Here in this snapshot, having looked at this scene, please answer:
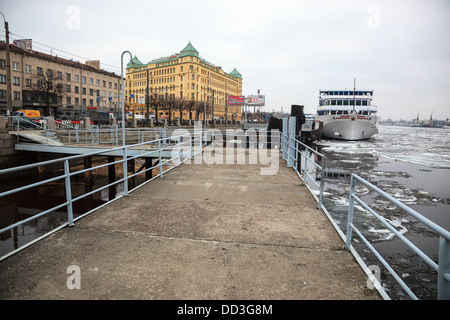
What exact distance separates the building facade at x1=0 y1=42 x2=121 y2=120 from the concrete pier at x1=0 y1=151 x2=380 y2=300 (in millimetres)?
44678

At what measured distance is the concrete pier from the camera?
2951 mm

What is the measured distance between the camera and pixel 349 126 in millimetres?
42188

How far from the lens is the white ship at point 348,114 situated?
41.9 m

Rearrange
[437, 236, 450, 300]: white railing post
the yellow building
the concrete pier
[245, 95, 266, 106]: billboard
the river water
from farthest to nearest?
the yellow building, [245, 95, 266, 106]: billboard, the river water, the concrete pier, [437, 236, 450, 300]: white railing post

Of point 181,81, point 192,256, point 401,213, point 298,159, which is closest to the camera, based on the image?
point 192,256

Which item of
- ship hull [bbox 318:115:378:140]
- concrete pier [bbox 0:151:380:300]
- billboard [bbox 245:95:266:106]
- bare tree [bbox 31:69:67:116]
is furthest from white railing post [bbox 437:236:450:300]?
billboard [bbox 245:95:266:106]

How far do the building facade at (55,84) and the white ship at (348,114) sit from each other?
123 ft

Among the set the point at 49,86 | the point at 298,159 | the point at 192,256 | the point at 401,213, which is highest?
the point at 49,86

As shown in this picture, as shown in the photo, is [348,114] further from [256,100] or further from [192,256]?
[192,256]

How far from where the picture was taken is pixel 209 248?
393cm

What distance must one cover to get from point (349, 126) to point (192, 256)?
43.6m

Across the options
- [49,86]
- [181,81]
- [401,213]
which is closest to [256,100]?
[49,86]

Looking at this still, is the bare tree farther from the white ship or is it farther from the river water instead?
the river water
